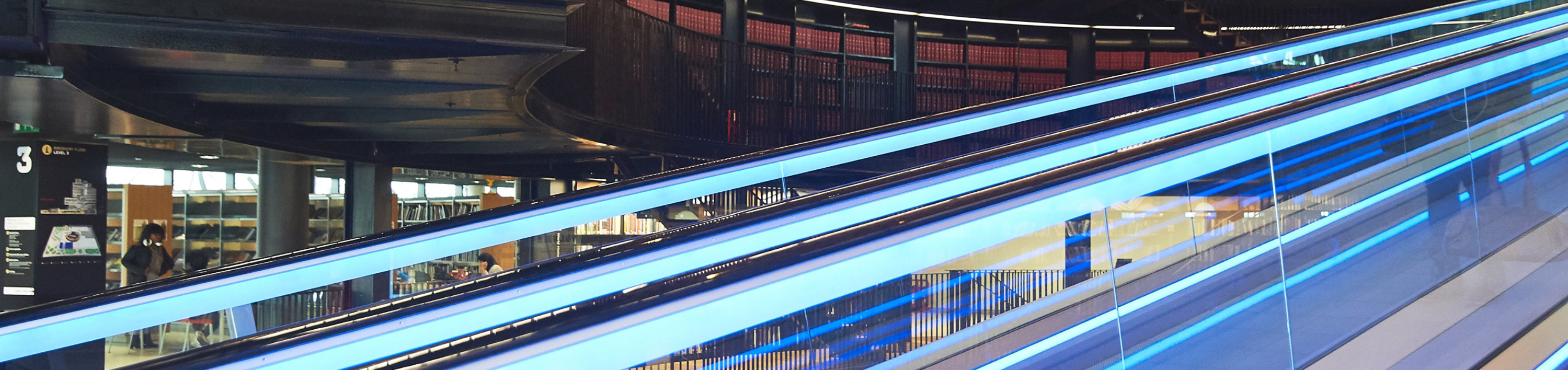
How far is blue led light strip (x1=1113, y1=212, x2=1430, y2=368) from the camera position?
202 centimetres

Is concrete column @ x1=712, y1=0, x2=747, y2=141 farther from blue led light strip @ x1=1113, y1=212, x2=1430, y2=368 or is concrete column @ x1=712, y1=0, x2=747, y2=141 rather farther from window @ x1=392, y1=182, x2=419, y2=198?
blue led light strip @ x1=1113, y1=212, x2=1430, y2=368

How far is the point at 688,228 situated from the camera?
2596mm

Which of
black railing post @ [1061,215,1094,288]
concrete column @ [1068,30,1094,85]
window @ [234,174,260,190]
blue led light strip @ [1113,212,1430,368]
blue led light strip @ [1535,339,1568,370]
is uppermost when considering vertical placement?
concrete column @ [1068,30,1094,85]

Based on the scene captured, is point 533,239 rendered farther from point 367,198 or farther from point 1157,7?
point 1157,7

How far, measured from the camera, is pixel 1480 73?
303 cm

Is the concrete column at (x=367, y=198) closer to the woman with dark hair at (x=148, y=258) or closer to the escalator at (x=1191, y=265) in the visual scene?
the woman with dark hair at (x=148, y=258)

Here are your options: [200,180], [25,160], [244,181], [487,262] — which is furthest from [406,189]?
[25,160]

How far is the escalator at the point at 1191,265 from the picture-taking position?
1.45 metres

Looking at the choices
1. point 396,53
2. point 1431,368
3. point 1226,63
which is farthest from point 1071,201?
point 1226,63

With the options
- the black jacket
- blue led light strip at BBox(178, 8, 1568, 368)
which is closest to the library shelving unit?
the black jacket

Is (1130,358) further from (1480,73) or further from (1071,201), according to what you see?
(1480,73)

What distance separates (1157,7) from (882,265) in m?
10.4

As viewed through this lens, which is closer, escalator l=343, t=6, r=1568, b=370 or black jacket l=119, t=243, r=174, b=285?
escalator l=343, t=6, r=1568, b=370

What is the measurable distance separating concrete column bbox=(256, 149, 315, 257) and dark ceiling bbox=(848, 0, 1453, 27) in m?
5.63
